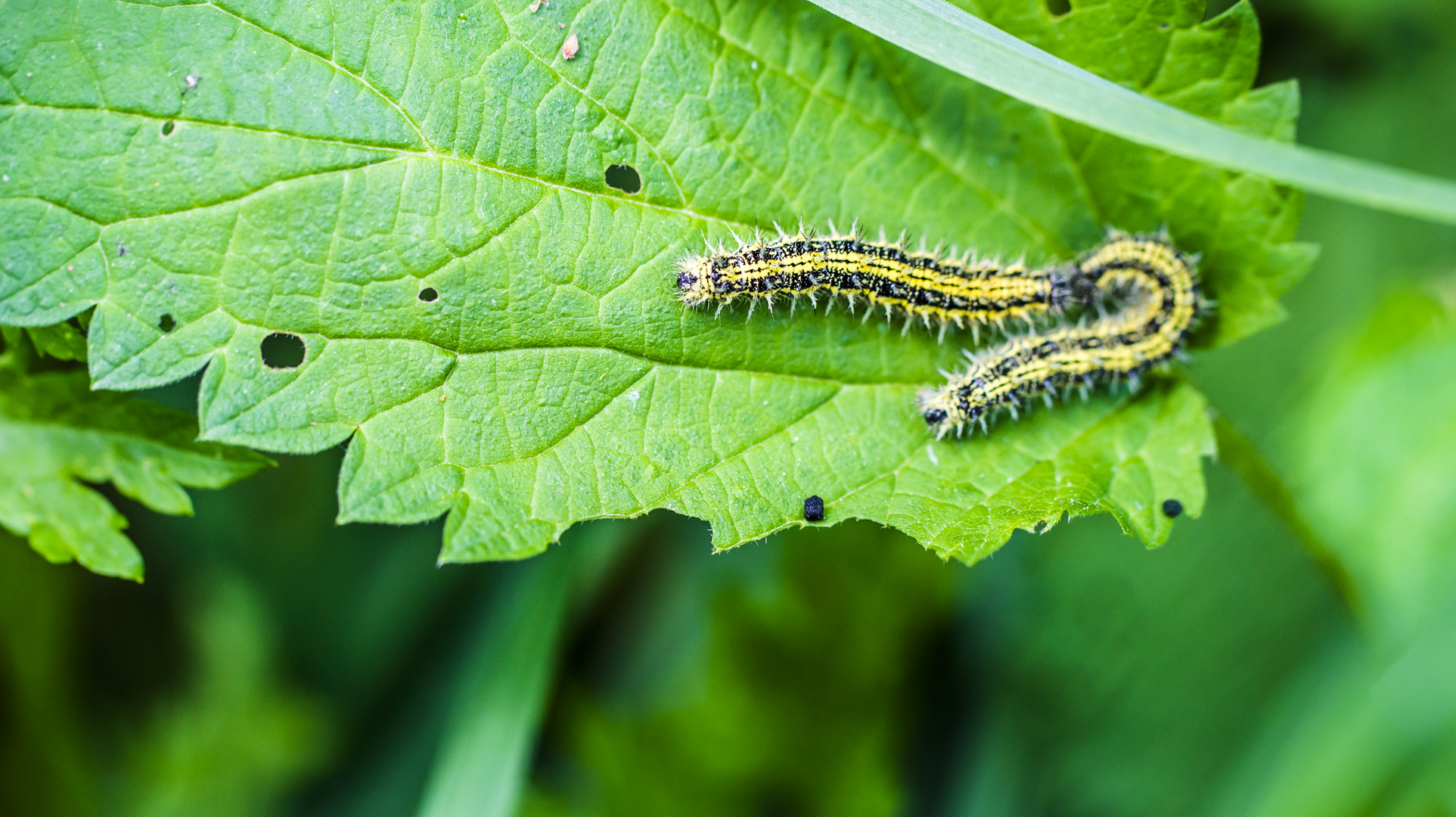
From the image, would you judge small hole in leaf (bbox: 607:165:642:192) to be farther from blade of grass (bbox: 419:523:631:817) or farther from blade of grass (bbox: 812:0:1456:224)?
blade of grass (bbox: 419:523:631:817)

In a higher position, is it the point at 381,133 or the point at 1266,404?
the point at 1266,404

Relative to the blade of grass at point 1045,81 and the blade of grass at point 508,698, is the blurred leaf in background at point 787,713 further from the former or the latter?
the blade of grass at point 1045,81

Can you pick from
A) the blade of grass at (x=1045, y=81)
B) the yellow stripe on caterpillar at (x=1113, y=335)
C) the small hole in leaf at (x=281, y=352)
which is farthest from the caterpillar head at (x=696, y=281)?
the small hole in leaf at (x=281, y=352)

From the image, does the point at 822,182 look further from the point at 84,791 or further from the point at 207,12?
the point at 84,791

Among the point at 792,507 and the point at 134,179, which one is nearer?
the point at 134,179

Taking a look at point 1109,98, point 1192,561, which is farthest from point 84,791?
point 1192,561

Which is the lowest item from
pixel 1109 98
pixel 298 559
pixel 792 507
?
pixel 298 559

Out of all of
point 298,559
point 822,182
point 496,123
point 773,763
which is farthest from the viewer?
point 298,559
